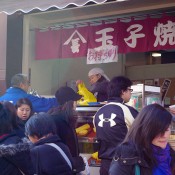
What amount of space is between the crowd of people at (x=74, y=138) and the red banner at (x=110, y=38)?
2726 millimetres

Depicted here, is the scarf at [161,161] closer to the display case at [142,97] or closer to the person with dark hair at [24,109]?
→ the display case at [142,97]

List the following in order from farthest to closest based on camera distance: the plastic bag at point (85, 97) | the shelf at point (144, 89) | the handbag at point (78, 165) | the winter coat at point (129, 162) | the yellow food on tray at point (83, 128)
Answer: the plastic bag at point (85, 97) < the yellow food on tray at point (83, 128) < the shelf at point (144, 89) < the handbag at point (78, 165) < the winter coat at point (129, 162)

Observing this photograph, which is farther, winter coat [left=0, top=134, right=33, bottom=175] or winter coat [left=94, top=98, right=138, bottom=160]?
winter coat [left=94, top=98, right=138, bottom=160]

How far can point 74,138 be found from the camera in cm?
505

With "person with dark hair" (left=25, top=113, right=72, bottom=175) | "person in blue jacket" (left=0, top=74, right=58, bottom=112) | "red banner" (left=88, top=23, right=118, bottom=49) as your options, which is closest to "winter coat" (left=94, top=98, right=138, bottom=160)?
"person with dark hair" (left=25, top=113, right=72, bottom=175)

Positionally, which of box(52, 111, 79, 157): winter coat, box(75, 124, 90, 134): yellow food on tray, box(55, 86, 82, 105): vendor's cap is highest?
box(55, 86, 82, 105): vendor's cap

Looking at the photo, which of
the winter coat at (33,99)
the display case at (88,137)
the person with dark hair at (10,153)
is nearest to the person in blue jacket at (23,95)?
the winter coat at (33,99)

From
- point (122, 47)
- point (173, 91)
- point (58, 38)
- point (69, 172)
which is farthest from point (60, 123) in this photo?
point (173, 91)

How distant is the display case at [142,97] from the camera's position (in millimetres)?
6441

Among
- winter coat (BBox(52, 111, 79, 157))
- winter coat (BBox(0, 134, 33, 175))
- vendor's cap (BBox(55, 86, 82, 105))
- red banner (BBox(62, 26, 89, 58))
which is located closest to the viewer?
winter coat (BBox(0, 134, 33, 175))

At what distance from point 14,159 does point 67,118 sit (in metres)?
1.87

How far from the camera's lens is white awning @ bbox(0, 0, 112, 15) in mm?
6475

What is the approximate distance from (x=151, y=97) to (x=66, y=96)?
179cm

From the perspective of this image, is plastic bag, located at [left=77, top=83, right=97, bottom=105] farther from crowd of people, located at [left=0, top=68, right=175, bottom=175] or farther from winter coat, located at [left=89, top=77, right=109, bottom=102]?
crowd of people, located at [left=0, top=68, right=175, bottom=175]
